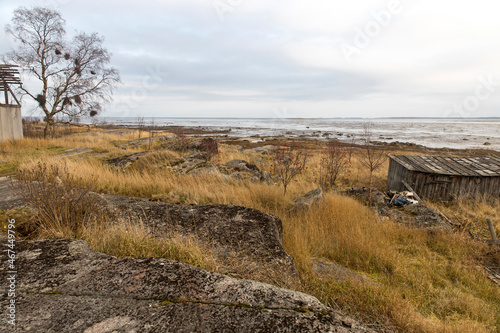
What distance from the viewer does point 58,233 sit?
9.99 feet

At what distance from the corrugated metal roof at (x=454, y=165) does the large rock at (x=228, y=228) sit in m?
9.19

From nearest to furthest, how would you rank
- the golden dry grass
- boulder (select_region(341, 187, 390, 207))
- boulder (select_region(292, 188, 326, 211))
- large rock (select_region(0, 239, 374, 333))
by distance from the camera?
large rock (select_region(0, 239, 374, 333))
the golden dry grass
boulder (select_region(292, 188, 326, 211))
boulder (select_region(341, 187, 390, 207))

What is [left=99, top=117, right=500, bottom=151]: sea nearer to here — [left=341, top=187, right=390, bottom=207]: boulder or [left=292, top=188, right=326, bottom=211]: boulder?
[left=341, top=187, right=390, bottom=207]: boulder

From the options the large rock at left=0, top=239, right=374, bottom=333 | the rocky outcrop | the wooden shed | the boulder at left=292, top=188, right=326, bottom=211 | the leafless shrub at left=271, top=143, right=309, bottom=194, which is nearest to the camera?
the large rock at left=0, top=239, right=374, bottom=333

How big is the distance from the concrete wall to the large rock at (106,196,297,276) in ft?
56.3

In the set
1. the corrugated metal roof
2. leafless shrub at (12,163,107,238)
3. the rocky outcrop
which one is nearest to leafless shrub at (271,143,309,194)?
the corrugated metal roof

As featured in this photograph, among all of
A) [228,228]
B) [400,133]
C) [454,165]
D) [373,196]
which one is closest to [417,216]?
[373,196]

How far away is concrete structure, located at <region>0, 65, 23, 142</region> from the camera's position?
15.2 m

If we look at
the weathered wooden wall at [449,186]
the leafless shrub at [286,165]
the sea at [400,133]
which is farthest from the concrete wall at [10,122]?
the weathered wooden wall at [449,186]

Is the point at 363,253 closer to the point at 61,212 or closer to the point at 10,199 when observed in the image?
the point at 61,212

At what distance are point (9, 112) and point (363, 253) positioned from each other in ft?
71.4

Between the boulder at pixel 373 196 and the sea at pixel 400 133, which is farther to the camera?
the sea at pixel 400 133

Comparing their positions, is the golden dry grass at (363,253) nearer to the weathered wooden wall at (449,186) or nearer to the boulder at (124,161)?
the boulder at (124,161)

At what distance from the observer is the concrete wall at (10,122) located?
15326mm
